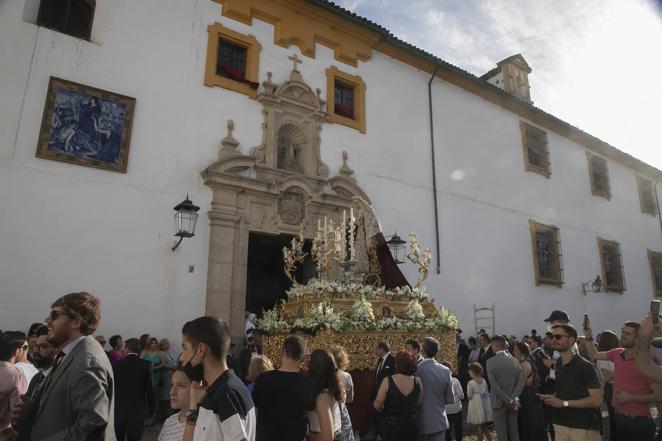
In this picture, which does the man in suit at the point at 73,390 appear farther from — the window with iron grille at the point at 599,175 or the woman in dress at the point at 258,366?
the window with iron grille at the point at 599,175

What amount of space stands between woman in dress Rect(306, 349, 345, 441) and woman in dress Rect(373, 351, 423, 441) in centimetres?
106

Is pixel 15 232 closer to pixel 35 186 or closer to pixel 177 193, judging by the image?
pixel 35 186

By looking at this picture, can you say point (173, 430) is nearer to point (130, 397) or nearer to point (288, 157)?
point (130, 397)

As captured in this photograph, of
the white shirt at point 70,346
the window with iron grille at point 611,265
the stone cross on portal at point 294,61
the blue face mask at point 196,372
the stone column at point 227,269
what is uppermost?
the stone cross on portal at point 294,61

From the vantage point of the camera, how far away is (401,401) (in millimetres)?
4738

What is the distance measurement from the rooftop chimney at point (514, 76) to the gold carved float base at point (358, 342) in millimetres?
15251

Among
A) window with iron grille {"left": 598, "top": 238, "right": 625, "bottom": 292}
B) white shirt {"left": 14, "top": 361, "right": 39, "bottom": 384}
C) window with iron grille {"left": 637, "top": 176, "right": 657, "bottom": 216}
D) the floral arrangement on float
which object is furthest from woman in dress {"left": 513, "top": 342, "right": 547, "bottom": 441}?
window with iron grille {"left": 637, "top": 176, "right": 657, "bottom": 216}

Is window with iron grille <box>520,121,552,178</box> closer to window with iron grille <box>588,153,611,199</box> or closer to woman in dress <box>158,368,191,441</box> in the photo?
window with iron grille <box>588,153,611,199</box>

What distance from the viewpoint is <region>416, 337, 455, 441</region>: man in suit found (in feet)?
16.4

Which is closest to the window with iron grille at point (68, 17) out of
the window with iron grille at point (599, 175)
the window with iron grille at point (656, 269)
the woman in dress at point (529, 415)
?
the woman in dress at point (529, 415)

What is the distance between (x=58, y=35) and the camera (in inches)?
363

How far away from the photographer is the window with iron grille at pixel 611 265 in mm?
19547

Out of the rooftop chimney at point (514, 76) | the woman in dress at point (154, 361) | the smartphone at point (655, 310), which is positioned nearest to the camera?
the smartphone at point (655, 310)

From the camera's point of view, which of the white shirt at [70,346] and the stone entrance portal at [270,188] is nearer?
the white shirt at [70,346]
